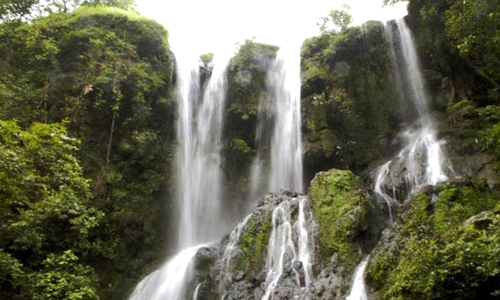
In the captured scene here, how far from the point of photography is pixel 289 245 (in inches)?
381

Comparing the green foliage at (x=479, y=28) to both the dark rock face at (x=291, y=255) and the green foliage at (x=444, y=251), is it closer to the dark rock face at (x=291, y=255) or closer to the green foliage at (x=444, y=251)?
the green foliage at (x=444, y=251)

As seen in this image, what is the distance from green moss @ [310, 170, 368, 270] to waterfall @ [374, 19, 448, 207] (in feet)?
6.16

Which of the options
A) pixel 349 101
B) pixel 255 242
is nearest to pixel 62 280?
pixel 255 242

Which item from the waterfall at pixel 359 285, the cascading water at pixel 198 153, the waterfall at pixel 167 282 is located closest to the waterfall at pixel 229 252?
the waterfall at pixel 167 282

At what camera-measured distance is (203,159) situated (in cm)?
1631

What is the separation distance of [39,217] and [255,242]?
213 inches

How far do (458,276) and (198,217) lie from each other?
10.7 meters

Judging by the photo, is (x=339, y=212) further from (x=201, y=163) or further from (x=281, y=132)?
(x=201, y=163)

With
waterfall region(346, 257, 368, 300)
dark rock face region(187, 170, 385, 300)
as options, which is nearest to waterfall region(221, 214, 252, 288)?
dark rock face region(187, 170, 385, 300)

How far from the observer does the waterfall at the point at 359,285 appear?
740cm

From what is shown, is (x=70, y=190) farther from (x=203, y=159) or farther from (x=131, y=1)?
(x=131, y=1)

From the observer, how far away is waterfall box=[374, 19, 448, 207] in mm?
12180

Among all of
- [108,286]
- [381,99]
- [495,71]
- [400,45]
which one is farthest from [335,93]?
[108,286]

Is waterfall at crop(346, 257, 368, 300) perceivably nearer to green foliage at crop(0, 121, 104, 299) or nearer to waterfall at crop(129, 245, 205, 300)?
waterfall at crop(129, 245, 205, 300)
